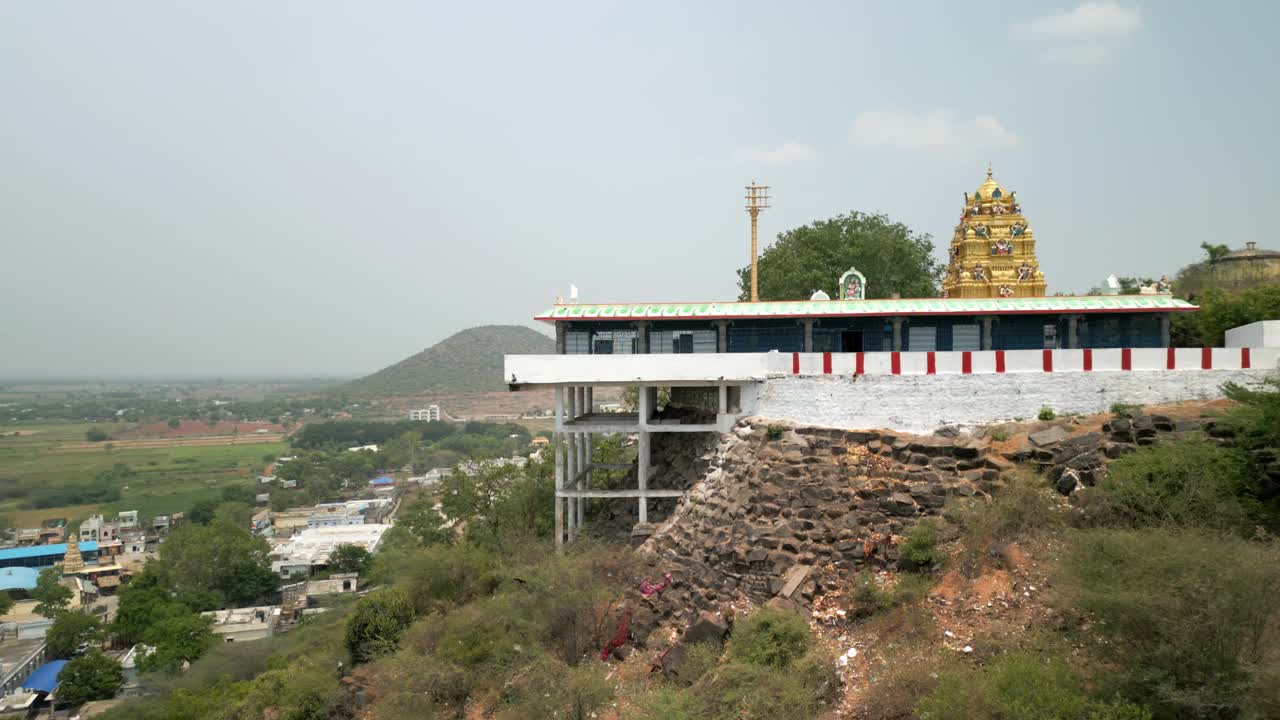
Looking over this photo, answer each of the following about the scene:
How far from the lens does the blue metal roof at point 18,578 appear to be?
68.2m

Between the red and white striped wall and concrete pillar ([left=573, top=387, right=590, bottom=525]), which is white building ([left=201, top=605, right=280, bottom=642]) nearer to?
concrete pillar ([left=573, top=387, right=590, bottom=525])

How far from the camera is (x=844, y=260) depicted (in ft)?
144

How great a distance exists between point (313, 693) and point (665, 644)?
450 inches

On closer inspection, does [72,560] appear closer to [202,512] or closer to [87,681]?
[202,512]

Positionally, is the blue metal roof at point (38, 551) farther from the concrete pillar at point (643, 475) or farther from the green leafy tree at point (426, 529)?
the concrete pillar at point (643, 475)

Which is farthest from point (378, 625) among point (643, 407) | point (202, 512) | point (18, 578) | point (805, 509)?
point (202, 512)

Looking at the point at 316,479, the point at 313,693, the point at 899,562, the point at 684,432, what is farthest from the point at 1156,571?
the point at 316,479

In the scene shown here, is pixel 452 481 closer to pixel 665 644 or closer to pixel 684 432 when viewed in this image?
pixel 684 432

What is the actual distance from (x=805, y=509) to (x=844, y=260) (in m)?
27.3

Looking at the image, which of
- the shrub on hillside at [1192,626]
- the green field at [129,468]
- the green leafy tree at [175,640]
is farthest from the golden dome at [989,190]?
the green field at [129,468]

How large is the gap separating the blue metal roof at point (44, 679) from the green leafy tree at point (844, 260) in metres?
46.0

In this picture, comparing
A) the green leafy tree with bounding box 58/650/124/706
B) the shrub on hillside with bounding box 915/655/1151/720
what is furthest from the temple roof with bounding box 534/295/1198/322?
the green leafy tree with bounding box 58/650/124/706

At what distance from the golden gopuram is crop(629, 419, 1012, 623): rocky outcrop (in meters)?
14.1

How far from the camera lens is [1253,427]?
16.6m
